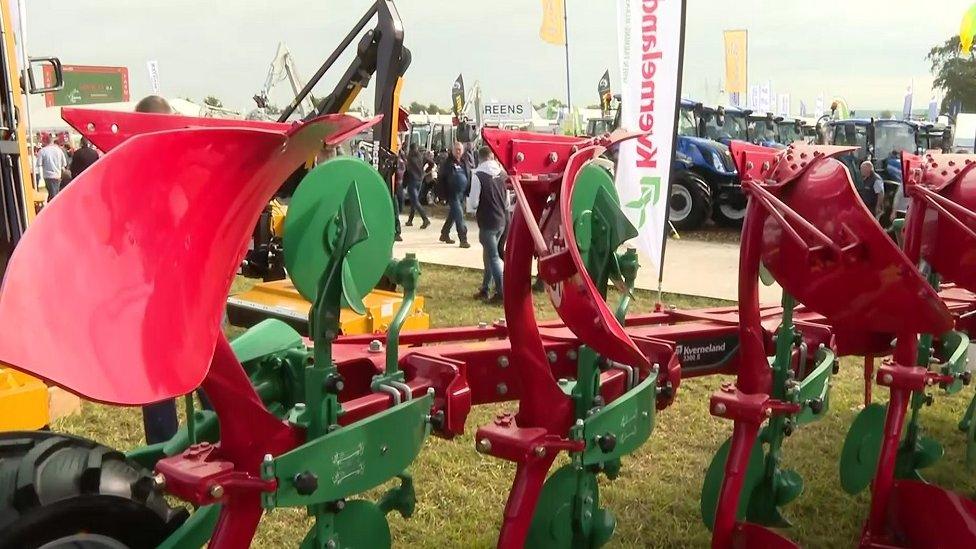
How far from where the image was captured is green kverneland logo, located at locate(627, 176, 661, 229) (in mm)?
6570

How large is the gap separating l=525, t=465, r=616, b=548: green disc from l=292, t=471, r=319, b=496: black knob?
819 millimetres

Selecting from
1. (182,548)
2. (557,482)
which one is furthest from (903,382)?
(182,548)

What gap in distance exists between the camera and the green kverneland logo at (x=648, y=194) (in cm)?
657

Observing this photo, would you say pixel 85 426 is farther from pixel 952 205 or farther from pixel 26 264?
pixel 952 205

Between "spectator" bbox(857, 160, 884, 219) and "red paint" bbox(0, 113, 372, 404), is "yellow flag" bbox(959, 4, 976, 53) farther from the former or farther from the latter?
"red paint" bbox(0, 113, 372, 404)

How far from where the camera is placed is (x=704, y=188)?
520 inches

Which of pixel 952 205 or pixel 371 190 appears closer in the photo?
pixel 371 190

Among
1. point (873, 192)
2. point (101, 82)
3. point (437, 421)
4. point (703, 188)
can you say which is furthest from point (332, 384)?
point (101, 82)

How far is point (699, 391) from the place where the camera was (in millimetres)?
5227

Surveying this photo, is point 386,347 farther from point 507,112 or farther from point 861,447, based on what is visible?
point 507,112

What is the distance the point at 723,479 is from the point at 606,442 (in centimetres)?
59

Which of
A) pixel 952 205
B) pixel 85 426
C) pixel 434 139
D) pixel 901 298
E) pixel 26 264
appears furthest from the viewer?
pixel 434 139

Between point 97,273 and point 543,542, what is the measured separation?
158 centimetres

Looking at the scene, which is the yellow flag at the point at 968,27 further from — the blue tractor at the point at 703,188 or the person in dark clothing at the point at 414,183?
the person in dark clothing at the point at 414,183
